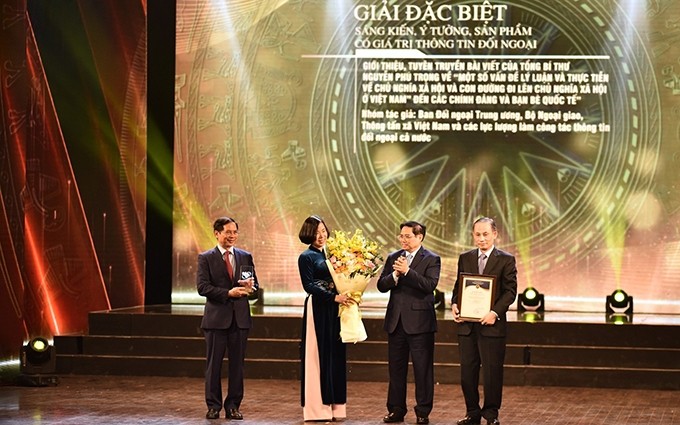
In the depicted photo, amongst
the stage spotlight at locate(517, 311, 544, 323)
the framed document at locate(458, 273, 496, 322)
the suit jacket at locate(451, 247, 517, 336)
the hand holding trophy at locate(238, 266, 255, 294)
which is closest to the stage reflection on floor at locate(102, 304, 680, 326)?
the stage spotlight at locate(517, 311, 544, 323)

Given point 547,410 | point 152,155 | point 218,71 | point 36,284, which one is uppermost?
point 218,71

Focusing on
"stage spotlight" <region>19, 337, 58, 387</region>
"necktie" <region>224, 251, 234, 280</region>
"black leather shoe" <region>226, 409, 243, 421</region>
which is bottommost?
"black leather shoe" <region>226, 409, 243, 421</region>

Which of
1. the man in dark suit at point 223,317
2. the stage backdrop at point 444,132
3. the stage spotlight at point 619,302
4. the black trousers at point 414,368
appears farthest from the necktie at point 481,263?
the stage backdrop at point 444,132

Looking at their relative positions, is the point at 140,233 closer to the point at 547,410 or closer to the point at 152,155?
the point at 152,155

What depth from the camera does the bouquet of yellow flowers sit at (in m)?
7.88

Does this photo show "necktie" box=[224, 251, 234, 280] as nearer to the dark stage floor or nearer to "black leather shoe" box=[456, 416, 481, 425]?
the dark stage floor

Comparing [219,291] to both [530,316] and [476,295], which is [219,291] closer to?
[476,295]

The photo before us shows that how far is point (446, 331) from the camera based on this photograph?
10828mm

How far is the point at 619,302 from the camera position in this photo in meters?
12.4

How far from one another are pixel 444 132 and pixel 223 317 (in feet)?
18.6

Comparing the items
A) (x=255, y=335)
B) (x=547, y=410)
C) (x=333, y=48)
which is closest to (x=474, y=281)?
(x=547, y=410)

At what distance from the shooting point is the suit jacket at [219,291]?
316 inches

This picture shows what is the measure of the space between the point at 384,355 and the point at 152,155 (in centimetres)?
445

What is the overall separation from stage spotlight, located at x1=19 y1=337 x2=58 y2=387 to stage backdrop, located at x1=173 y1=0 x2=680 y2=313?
12.2 ft
